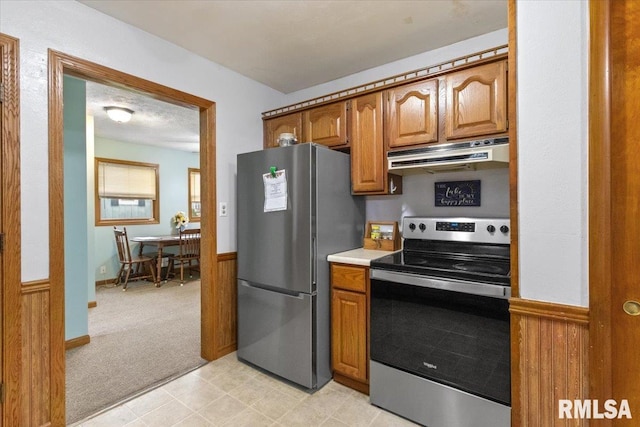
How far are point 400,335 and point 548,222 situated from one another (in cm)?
105

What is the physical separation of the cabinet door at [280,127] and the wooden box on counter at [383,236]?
100 centimetres

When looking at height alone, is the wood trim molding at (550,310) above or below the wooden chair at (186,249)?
above

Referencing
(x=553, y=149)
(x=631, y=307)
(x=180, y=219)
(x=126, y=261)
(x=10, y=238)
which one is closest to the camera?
(x=631, y=307)

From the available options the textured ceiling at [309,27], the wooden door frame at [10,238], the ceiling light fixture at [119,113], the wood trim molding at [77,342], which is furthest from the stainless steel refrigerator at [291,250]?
the ceiling light fixture at [119,113]

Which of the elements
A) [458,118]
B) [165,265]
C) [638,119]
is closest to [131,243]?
[165,265]

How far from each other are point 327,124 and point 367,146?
0.43 m

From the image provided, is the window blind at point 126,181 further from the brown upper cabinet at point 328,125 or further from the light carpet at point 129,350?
the brown upper cabinet at point 328,125

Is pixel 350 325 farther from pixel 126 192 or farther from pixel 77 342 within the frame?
pixel 126 192

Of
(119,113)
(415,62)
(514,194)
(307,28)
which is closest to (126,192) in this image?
(119,113)

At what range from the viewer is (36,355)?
1.58m

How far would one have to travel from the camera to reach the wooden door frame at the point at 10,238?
4.86 feet

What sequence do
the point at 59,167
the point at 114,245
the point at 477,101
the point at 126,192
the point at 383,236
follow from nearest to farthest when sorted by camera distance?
the point at 59,167
the point at 477,101
the point at 383,236
the point at 114,245
the point at 126,192

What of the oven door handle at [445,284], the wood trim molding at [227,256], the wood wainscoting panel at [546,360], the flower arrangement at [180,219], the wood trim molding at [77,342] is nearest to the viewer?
→ the wood wainscoting panel at [546,360]

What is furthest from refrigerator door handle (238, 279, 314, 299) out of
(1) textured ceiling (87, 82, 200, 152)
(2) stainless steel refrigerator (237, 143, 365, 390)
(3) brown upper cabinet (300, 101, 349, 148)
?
(1) textured ceiling (87, 82, 200, 152)
